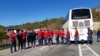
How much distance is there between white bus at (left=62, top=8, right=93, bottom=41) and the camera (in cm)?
3278

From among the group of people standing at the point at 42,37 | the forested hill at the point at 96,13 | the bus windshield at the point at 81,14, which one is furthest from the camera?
the forested hill at the point at 96,13

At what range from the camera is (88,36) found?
31625 millimetres

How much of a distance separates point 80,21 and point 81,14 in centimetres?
82

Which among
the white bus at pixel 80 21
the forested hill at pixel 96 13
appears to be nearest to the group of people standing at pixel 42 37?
the white bus at pixel 80 21

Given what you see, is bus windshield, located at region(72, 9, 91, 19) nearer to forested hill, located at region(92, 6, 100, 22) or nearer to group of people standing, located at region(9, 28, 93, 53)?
group of people standing, located at region(9, 28, 93, 53)

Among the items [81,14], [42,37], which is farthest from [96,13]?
[42,37]

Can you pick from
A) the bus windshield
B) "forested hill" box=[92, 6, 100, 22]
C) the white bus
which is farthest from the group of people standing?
"forested hill" box=[92, 6, 100, 22]

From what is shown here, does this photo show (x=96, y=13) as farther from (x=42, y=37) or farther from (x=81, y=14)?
(x=42, y=37)

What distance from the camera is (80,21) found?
33188 mm

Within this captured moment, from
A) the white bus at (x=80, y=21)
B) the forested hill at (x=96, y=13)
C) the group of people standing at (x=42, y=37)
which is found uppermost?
the forested hill at (x=96, y=13)

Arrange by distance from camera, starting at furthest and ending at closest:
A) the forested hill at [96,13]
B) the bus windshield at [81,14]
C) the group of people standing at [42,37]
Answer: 1. the forested hill at [96,13]
2. the bus windshield at [81,14]
3. the group of people standing at [42,37]

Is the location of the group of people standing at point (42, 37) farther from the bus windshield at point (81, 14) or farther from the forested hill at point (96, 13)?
the forested hill at point (96, 13)

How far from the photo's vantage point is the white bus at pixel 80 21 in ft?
108

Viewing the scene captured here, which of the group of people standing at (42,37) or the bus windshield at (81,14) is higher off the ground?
the bus windshield at (81,14)
